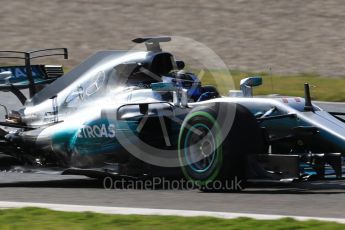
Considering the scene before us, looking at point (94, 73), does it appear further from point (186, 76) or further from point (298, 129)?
point (298, 129)

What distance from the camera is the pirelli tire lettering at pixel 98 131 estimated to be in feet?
30.5

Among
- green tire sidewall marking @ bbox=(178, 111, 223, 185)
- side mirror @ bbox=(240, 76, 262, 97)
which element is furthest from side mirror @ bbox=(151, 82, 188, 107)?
side mirror @ bbox=(240, 76, 262, 97)

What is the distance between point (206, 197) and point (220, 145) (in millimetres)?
555

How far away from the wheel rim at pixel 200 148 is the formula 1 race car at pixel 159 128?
0.01 m

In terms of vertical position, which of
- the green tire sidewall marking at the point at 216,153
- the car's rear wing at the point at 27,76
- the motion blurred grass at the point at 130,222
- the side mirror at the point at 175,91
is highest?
the car's rear wing at the point at 27,76

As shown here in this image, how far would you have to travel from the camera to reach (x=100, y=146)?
938 centimetres

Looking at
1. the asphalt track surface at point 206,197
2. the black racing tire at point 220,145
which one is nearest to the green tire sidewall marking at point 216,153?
the black racing tire at point 220,145

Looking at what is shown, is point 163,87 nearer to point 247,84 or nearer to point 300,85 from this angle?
point 247,84

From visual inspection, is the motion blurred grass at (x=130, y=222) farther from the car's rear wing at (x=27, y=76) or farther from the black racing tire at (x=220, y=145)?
the car's rear wing at (x=27, y=76)

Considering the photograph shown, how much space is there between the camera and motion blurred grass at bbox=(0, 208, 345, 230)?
604 centimetres

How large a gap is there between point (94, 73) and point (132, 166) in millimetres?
1329

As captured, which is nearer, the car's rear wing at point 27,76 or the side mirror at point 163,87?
the side mirror at point 163,87

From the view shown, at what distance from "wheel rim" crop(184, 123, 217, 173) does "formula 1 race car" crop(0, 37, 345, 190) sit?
0.03ft

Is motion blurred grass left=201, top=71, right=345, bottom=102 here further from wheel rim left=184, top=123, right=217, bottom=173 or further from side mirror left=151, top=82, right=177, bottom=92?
wheel rim left=184, top=123, right=217, bottom=173
